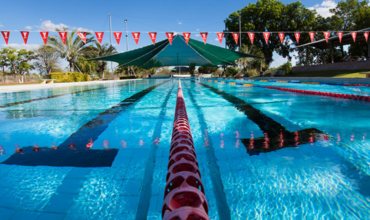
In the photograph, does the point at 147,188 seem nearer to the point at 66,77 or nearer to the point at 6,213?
the point at 6,213

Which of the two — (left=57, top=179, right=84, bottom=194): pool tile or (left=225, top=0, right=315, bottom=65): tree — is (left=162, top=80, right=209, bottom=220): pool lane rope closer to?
(left=57, top=179, right=84, bottom=194): pool tile

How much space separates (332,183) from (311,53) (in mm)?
41061

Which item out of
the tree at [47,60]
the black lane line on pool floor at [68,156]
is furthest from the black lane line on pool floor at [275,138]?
the tree at [47,60]

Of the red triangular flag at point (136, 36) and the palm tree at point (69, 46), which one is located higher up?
the palm tree at point (69, 46)

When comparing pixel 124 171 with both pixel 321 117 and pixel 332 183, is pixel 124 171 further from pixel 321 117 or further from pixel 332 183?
pixel 321 117

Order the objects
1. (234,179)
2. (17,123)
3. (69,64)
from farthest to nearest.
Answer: (69,64)
(17,123)
(234,179)

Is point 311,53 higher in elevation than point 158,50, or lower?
higher

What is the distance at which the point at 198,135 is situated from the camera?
3258mm

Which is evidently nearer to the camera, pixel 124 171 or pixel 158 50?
pixel 124 171

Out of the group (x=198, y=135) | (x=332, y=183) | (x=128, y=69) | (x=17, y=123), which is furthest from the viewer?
(x=128, y=69)

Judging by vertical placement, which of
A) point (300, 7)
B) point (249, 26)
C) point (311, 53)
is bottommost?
point (311, 53)

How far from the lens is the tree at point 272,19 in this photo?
89.7 feet

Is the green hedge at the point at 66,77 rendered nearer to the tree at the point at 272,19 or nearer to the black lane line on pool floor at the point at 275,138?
the black lane line on pool floor at the point at 275,138

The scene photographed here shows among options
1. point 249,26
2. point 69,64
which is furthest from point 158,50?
point 249,26
